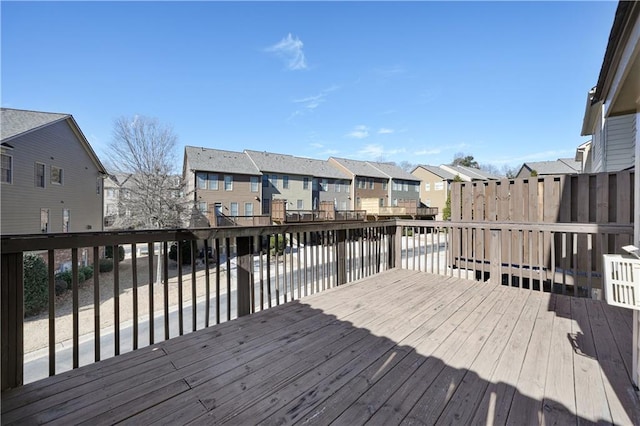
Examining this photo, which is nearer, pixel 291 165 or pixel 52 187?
pixel 52 187

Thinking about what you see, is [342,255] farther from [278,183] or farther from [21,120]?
[278,183]

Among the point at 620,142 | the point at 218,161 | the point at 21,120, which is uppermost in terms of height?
the point at 21,120

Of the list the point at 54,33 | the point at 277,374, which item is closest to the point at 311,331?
the point at 277,374

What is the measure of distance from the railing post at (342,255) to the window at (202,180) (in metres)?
17.1

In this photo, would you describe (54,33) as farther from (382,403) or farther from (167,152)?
(382,403)

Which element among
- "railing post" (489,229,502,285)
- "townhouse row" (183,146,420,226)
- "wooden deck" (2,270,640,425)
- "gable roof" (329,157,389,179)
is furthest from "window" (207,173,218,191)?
"railing post" (489,229,502,285)

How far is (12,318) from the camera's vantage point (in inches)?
60.2

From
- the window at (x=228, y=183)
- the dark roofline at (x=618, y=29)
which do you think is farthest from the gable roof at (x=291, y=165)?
the dark roofline at (x=618, y=29)

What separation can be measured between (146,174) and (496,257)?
14328 mm

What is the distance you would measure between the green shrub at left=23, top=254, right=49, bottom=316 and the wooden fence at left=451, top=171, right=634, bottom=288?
1183cm

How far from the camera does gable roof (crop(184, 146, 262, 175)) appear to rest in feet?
62.2

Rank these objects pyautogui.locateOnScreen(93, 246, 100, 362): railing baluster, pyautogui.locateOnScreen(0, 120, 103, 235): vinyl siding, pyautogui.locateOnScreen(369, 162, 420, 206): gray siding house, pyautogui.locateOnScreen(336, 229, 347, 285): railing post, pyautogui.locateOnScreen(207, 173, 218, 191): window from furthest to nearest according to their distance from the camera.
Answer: pyautogui.locateOnScreen(369, 162, 420, 206): gray siding house, pyautogui.locateOnScreen(207, 173, 218, 191): window, pyautogui.locateOnScreen(0, 120, 103, 235): vinyl siding, pyautogui.locateOnScreen(336, 229, 347, 285): railing post, pyautogui.locateOnScreen(93, 246, 100, 362): railing baluster

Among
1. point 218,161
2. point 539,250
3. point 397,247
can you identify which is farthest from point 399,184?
point 539,250

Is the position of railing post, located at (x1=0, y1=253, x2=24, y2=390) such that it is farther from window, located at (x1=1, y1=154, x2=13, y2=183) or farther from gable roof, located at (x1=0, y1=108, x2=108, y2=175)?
window, located at (x1=1, y1=154, x2=13, y2=183)
